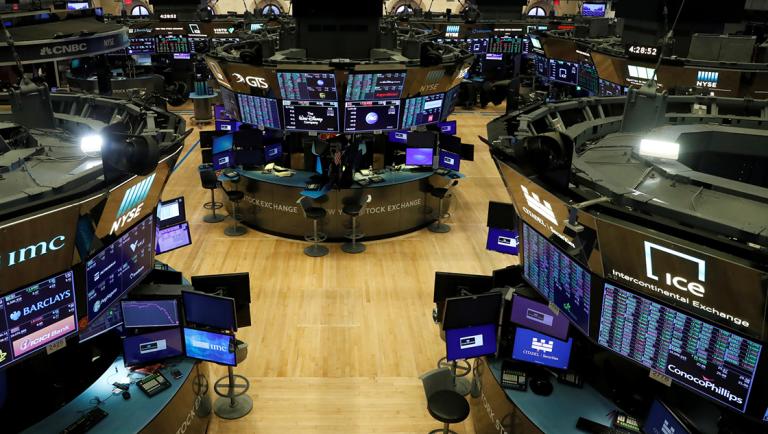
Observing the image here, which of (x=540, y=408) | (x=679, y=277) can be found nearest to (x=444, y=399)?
(x=540, y=408)

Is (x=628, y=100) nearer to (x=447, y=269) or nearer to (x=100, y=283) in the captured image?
(x=447, y=269)

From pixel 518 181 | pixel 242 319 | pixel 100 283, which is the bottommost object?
pixel 242 319

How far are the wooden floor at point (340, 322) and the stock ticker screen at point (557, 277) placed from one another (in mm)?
2306

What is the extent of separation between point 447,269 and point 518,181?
548cm

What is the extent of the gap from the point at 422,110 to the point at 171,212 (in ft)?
20.0

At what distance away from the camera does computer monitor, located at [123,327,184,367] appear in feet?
19.8

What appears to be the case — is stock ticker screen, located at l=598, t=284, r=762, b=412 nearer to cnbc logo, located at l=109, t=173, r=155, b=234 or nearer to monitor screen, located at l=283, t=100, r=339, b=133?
cnbc logo, located at l=109, t=173, r=155, b=234

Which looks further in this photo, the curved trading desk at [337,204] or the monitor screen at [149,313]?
the curved trading desk at [337,204]

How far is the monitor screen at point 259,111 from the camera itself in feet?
37.1

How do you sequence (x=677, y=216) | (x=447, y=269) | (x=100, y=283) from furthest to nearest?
(x=447, y=269), (x=100, y=283), (x=677, y=216)

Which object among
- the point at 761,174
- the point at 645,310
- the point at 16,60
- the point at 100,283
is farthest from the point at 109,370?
the point at 761,174

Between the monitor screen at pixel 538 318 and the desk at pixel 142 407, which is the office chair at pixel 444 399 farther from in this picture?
the desk at pixel 142 407

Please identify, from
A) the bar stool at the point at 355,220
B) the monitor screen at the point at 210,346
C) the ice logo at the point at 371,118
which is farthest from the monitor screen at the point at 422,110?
the monitor screen at the point at 210,346

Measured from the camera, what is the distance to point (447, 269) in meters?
10.7
